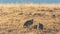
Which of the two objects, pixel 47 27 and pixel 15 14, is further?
pixel 15 14

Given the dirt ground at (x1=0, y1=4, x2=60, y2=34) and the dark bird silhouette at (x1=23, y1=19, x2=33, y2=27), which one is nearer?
the dirt ground at (x1=0, y1=4, x2=60, y2=34)

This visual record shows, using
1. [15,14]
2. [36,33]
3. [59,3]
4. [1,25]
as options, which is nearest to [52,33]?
[36,33]

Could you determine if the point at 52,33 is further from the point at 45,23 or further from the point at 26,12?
the point at 26,12

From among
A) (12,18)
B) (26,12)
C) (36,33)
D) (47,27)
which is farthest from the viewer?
(26,12)

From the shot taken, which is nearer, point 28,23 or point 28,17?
→ point 28,23

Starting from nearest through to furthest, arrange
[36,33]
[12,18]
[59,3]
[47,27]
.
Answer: [36,33] → [47,27] → [12,18] → [59,3]

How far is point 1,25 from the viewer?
18359mm

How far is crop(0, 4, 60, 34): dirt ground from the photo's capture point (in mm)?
17250

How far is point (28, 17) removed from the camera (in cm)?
1986

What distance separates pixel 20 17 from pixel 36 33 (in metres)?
3.75

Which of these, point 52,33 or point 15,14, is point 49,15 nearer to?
point 15,14

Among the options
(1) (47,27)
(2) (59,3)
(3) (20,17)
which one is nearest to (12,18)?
(3) (20,17)

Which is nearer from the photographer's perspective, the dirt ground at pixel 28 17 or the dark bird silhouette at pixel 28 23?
the dirt ground at pixel 28 17

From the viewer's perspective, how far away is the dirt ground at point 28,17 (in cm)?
1725
